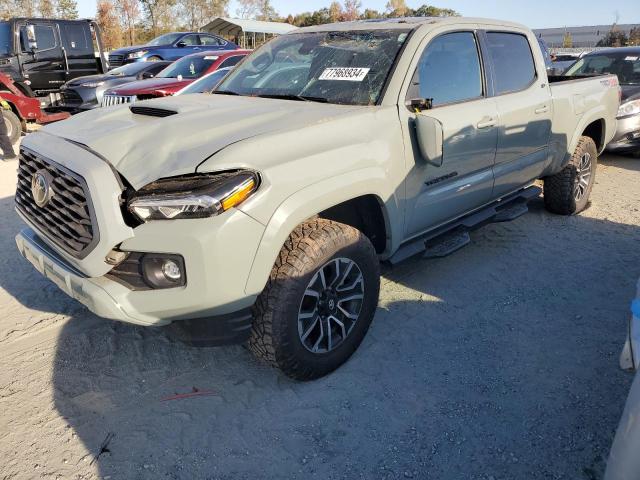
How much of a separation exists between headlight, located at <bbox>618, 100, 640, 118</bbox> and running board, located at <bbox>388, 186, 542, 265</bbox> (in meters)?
4.06

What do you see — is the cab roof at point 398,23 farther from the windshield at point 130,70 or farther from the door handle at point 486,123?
the windshield at point 130,70

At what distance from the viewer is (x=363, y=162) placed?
110 inches

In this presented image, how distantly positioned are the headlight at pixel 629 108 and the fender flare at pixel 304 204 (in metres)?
6.34

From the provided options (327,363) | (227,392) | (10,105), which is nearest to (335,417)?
(327,363)

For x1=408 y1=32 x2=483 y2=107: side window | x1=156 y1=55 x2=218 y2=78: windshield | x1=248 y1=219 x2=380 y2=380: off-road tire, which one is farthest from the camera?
x1=156 y1=55 x2=218 y2=78: windshield

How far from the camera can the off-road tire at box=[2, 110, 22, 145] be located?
31.4ft

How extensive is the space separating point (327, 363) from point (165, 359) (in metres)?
0.98

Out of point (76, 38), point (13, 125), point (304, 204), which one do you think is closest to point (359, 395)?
point (304, 204)

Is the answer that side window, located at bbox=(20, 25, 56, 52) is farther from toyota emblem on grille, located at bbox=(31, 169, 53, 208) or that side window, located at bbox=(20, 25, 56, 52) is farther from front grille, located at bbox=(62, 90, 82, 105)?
toyota emblem on grille, located at bbox=(31, 169, 53, 208)

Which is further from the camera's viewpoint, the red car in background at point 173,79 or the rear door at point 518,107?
the red car in background at point 173,79

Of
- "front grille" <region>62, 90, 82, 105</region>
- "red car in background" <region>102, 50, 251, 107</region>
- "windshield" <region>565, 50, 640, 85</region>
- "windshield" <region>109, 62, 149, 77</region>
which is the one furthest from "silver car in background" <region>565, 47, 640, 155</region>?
"front grille" <region>62, 90, 82, 105</region>

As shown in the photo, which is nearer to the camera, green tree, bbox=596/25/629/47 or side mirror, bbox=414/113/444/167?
side mirror, bbox=414/113/444/167

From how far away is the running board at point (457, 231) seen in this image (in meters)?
3.43

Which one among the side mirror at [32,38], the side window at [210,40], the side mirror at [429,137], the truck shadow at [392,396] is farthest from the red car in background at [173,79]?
the side window at [210,40]
